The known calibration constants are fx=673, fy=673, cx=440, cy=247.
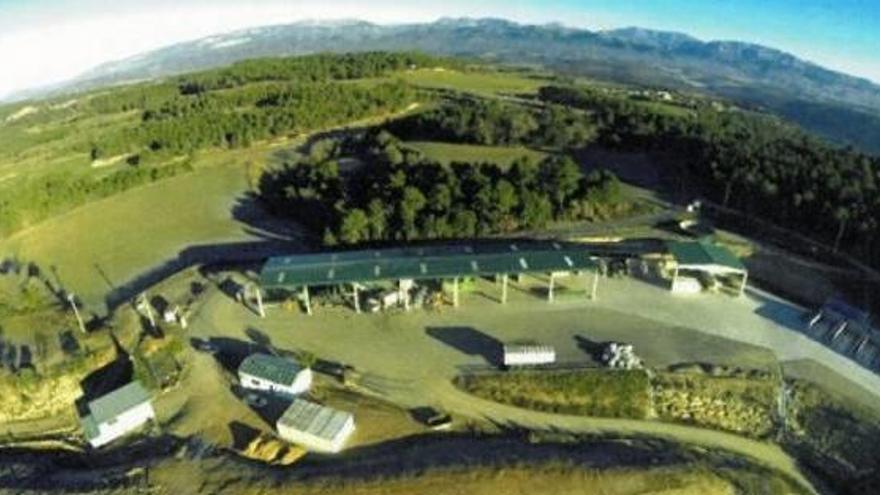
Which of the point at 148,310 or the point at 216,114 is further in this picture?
the point at 216,114

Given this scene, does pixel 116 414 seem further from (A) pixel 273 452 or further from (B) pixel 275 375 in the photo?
(A) pixel 273 452

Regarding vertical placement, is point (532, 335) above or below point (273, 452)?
above

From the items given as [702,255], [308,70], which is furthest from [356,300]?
[308,70]

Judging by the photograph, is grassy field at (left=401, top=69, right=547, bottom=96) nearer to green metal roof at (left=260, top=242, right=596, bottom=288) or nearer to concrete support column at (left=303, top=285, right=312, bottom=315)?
green metal roof at (left=260, top=242, right=596, bottom=288)

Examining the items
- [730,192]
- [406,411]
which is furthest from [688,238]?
[406,411]

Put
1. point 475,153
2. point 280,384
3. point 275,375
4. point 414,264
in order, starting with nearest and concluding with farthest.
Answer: point 280,384 < point 275,375 < point 414,264 < point 475,153

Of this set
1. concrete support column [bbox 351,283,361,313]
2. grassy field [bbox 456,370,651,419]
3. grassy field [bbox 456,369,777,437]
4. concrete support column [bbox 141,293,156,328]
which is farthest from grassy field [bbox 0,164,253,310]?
grassy field [bbox 456,369,777,437]

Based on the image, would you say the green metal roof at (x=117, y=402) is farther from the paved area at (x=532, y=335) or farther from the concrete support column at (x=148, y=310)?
the concrete support column at (x=148, y=310)
